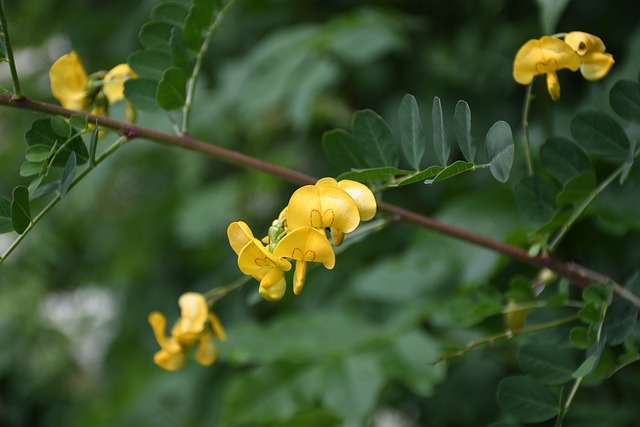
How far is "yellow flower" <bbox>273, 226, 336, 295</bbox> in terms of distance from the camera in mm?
474

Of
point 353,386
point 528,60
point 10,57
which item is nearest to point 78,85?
point 10,57

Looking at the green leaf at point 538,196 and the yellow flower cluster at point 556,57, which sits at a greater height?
the yellow flower cluster at point 556,57

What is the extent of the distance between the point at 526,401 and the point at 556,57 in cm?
23

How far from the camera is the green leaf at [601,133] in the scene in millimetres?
569

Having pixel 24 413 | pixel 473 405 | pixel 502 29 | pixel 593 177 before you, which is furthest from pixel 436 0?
pixel 24 413

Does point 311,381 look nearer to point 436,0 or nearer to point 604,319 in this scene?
point 604,319

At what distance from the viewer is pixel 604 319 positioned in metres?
0.54

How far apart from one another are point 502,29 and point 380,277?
0.40 m

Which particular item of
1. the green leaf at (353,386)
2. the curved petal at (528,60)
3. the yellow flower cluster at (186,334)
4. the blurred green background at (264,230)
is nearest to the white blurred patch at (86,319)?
the blurred green background at (264,230)

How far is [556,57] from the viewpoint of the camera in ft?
1.75

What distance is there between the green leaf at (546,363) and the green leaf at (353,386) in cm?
39

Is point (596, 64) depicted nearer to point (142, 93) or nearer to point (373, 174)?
point (373, 174)

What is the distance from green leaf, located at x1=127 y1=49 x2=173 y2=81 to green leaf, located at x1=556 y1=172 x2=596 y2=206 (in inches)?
12.5

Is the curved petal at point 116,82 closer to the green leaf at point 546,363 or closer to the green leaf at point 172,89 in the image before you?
the green leaf at point 172,89
